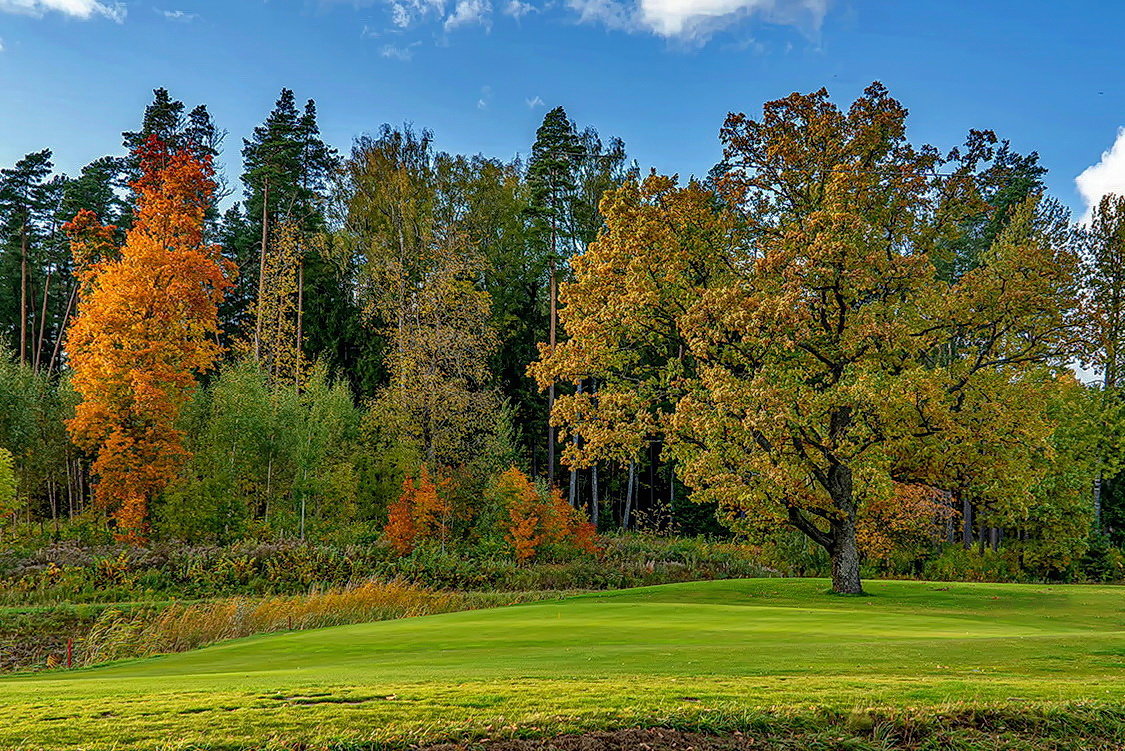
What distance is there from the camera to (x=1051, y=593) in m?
23.1

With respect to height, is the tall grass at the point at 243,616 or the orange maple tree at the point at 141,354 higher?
the orange maple tree at the point at 141,354

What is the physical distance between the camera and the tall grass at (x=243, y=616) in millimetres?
14469

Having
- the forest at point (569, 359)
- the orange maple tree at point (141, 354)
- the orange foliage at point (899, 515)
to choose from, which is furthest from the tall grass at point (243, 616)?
the orange foliage at point (899, 515)

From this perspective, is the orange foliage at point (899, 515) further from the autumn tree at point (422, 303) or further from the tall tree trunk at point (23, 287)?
the tall tree trunk at point (23, 287)

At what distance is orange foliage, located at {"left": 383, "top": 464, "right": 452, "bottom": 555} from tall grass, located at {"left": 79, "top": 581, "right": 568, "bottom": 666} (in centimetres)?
687

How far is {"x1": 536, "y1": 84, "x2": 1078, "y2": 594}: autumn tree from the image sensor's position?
19.6 metres

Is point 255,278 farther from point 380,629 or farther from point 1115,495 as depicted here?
point 1115,495

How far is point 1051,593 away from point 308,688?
2385 cm

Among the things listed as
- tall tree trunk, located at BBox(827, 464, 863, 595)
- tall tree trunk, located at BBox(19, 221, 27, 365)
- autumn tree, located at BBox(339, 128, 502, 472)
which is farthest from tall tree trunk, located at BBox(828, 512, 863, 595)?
tall tree trunk, located at BBox(19, 221, 27, 365)

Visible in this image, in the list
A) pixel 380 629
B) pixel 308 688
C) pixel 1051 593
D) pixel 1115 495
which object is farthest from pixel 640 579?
pixel 1115 495

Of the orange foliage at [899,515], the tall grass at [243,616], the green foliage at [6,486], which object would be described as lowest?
the tall grass at [243,616]

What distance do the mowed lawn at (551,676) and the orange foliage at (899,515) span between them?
7441mm

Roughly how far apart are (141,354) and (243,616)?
17941 millimetres

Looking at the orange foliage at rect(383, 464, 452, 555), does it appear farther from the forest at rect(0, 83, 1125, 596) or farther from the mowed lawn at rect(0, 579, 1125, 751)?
the mowed lawn at rect(0, 579, 1125, 751)
